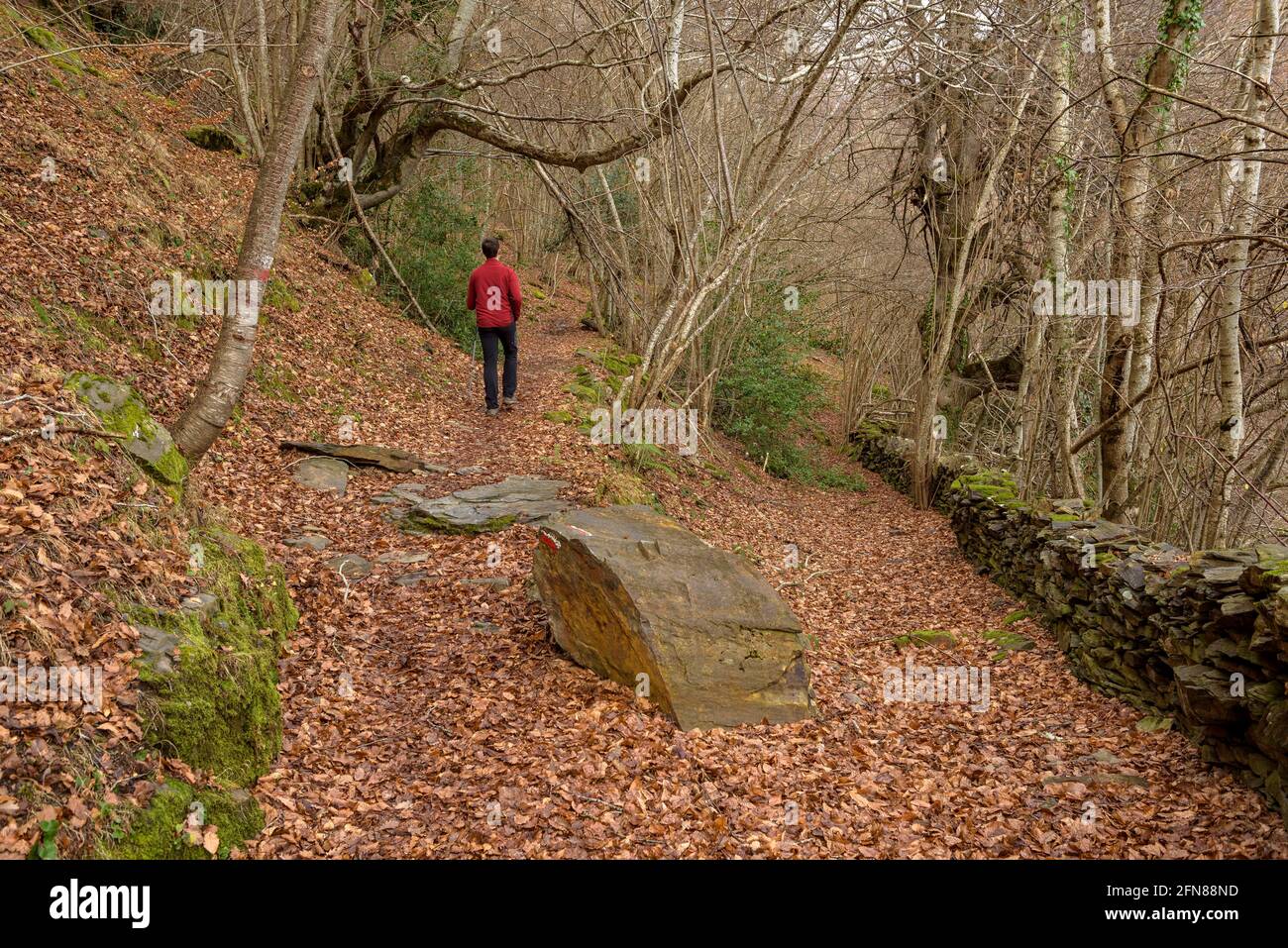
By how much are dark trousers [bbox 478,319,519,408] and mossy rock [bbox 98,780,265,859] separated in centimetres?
788

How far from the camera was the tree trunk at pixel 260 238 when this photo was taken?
5.55 m

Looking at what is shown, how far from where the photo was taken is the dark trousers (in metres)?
10.9

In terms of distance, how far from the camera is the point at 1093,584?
7047 mm

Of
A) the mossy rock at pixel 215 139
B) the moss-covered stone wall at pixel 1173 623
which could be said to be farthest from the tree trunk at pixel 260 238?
the mossy rock at pixel 215 139

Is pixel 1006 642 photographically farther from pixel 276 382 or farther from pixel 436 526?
pixel 276 382

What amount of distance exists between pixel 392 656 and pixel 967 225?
1229cm

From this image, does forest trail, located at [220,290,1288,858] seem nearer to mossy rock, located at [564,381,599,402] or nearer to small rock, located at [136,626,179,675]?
small rock, located at [136,626,179,675]

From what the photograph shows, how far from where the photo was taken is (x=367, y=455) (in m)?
8.62

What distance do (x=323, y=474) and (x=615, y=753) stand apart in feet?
15.5

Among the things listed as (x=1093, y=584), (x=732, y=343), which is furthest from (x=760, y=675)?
(x=732, y=343)

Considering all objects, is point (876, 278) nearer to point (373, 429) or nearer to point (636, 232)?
point (636, 232)

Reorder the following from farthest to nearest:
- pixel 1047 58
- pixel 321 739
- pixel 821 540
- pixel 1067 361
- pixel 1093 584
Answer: pixel 821 540
pixel 1047 58
pixel 1067 361
pixel 1093 584
pixel 321 739

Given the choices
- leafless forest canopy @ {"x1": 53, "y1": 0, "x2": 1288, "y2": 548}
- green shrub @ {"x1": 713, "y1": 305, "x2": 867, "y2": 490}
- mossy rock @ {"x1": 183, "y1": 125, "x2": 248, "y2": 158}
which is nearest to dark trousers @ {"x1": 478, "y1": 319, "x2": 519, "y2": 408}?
leafless forest canopy @ {"x1": 53, "y1": 0, "x2": 1288, "y2": 548}

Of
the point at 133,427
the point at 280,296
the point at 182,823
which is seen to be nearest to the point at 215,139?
the point at 280,296
